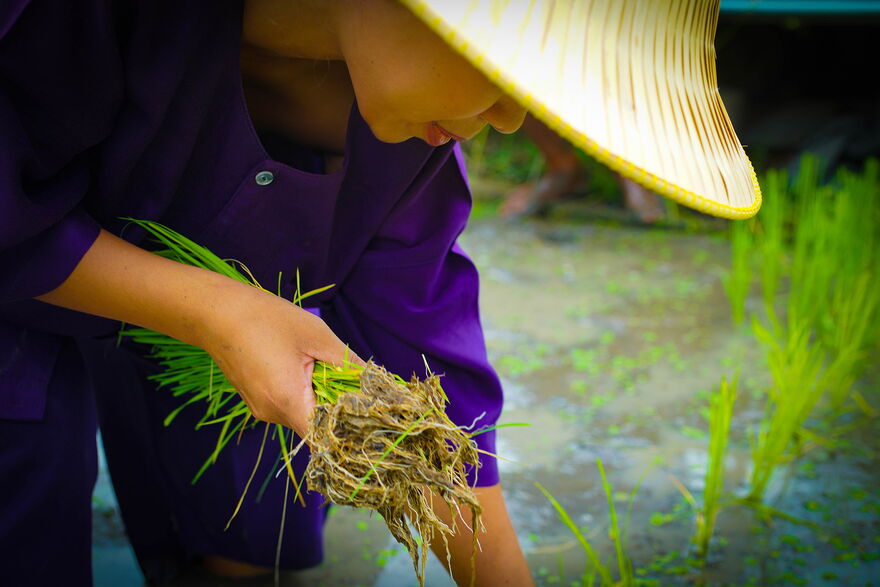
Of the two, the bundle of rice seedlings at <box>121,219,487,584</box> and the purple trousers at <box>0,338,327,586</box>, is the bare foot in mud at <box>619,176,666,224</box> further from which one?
the bundle of rice seedlings at <box>121,219,487,584</box>

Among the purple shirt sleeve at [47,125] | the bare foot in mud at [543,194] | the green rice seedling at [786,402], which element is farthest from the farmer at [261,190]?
the bare foot in mud at [543,194]

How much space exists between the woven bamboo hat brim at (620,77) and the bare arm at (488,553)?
0.66 m

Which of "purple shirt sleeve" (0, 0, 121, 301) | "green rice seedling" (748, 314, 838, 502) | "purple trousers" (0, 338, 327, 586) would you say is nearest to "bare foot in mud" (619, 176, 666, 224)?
"green rice seedling" (748, 314, 838, 502)

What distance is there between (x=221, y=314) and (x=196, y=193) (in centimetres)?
29

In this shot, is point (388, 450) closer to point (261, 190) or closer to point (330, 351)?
point (330, 351)

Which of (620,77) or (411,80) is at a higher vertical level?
(620,77)

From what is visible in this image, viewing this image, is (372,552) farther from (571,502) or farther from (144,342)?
(144,342)

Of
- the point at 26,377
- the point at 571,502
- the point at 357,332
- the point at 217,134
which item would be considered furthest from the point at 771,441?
the point at 26,377

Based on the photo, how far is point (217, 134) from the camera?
117 cm

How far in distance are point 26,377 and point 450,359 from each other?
2.17ft

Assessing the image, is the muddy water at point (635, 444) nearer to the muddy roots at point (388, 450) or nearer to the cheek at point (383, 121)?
the muddy roots at point (388, 450)

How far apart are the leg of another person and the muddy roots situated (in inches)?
21.8

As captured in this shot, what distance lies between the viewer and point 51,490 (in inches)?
50.1

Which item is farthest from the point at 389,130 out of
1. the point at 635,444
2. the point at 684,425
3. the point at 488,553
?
the point at 684,425
